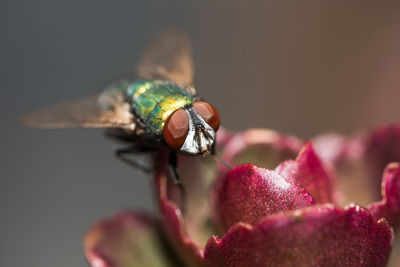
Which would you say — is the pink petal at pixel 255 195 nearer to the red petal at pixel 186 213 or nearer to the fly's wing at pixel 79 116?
the red petal at pixel 186 213

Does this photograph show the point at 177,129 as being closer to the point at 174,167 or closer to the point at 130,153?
the point at 174,167

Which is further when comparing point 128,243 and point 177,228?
point 128,243

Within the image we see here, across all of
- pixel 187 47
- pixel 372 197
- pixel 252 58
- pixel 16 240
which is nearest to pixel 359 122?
pixel 252 58

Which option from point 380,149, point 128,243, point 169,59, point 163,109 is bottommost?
point 128,243

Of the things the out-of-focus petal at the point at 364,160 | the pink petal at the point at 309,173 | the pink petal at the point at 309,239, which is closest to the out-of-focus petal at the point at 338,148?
the out-of-focus petal at the point at 364,160

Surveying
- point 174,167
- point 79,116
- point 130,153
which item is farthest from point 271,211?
point 79,116

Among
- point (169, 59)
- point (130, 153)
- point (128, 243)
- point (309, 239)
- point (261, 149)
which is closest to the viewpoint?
point (309, 239)

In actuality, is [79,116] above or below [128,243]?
above

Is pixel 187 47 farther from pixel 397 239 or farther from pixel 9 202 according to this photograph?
pixel 9 202
